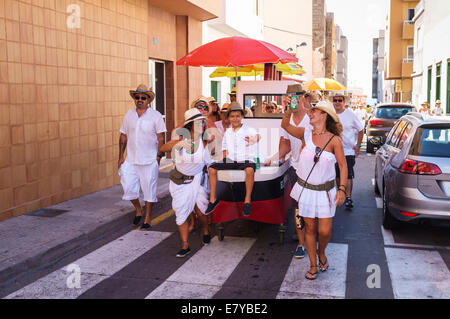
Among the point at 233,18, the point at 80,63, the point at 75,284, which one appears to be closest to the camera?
the point at 75,284

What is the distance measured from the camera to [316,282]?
510cm

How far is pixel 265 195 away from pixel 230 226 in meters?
1.41

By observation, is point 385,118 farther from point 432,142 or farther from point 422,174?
point 422,174

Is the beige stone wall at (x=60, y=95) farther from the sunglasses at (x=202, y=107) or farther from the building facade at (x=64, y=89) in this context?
the sunglasses at (x=202, y=107)

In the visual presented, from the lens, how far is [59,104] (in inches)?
335

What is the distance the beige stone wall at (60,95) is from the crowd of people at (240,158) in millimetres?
1580

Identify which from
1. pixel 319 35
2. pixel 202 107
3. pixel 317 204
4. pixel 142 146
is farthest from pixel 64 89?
pixel 319 35

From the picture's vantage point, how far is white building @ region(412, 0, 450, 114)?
2281 centimetres

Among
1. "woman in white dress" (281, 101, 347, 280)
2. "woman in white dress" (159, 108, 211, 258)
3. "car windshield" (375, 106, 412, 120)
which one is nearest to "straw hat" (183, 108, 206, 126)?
"woman in white dress" (159, 108, 211, 258)

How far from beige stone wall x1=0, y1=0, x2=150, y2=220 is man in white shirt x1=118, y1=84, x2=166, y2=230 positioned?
1575 mm

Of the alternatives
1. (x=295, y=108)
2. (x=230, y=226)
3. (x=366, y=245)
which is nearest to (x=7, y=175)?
(x=230, y=226)

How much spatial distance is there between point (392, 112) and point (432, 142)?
11.7 m
